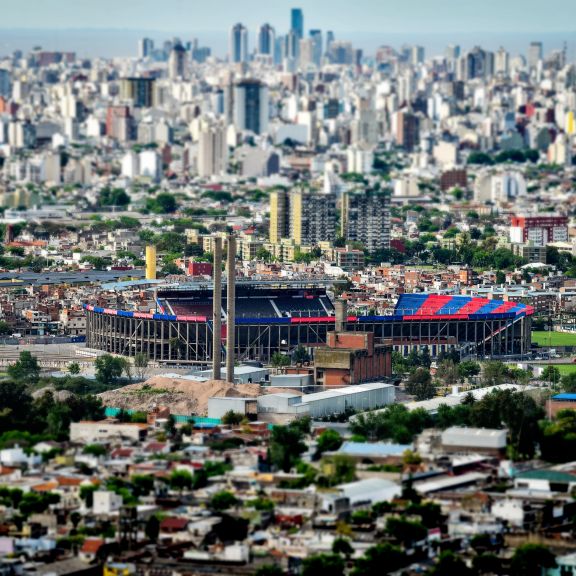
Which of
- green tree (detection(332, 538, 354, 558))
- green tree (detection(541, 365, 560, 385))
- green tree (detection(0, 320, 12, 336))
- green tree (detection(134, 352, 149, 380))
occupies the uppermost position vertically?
green tree (detection(332, 538, 354, 558))

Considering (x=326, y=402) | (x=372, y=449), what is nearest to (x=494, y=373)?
(x=326, y=402)

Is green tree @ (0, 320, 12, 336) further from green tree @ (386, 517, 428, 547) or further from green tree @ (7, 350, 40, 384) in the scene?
green tree @ (386, 517, 428, 547)

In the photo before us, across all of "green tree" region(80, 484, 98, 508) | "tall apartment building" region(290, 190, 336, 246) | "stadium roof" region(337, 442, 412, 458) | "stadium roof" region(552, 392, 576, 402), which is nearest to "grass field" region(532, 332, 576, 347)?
"stadium roof" region(552, 392, 576, 402)

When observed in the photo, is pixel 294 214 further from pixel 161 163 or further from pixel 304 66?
pixel 304 66

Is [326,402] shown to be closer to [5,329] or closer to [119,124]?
[5,329]

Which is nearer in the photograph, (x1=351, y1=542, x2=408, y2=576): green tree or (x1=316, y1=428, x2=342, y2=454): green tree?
(x1=351, y1=542, x2=408, y2=576): green tree

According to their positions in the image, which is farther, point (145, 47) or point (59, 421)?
point (145, 47)
